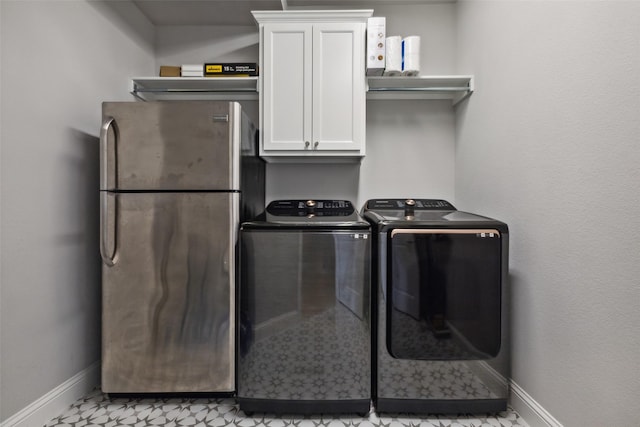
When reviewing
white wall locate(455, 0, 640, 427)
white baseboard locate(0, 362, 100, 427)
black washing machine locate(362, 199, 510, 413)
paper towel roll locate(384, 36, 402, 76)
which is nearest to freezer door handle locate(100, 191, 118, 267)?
white baseboard locate(0, 362, 100, 427)

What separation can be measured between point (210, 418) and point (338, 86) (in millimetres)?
1982

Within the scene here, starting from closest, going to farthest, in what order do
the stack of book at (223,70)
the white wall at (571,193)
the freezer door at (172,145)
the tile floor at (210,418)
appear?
the white wall at (571,193) < the tile floor at (210,418) < the freezer door at (172,145) < the stack of book at (223,70)

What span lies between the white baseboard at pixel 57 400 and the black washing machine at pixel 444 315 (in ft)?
5.18

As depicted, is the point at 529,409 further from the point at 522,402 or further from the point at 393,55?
the point at 393,55

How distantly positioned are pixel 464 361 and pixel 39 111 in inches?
91.9

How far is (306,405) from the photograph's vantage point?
146 centimetres

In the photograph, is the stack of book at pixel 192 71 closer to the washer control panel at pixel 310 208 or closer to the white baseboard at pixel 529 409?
the washer control panel at pixel 310 208

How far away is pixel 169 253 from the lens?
4.99ft

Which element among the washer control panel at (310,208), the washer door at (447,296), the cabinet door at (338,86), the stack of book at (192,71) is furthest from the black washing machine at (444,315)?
the stack of book at (192,71)

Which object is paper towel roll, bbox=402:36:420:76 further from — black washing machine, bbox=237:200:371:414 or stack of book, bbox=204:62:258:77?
black washing machine, bbox=237:200:371:414

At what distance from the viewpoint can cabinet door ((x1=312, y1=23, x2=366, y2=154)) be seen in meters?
1.87

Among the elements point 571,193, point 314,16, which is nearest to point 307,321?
point 571,193

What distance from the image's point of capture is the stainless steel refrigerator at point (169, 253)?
151 centimetres

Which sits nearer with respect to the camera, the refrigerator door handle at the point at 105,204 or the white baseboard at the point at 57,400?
the white baseboard at the point at 57,400
